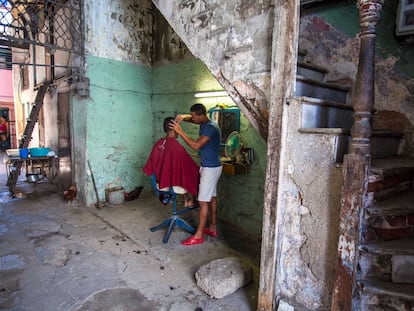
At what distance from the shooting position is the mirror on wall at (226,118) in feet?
12.4

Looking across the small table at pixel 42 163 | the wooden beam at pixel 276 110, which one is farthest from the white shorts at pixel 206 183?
the small table at pixel 42 163

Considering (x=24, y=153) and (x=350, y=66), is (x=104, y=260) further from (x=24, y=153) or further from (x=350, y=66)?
(x=24, y=153)

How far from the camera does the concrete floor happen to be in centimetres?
231

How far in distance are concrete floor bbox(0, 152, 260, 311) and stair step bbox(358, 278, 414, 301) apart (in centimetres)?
95

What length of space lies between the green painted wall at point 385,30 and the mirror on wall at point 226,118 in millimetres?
1533

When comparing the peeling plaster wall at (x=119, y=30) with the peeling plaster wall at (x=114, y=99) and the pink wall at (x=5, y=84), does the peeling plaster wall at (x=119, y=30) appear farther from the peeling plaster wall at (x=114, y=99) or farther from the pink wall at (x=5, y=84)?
the pink wall at (x=5, y=84)

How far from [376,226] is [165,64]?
4.22 metres

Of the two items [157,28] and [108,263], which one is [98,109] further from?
[108,263]

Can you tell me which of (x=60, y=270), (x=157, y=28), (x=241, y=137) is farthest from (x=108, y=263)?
(x=157, y=28)

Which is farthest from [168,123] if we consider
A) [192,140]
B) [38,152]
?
[38,152]

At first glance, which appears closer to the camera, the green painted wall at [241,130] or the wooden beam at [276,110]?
the wooden beam at [276,110]

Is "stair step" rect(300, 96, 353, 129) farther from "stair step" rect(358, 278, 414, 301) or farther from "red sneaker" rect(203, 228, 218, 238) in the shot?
"red sneaker" rect(203, 228, 218, 238)

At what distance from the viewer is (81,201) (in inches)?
190

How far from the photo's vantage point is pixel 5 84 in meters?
13.9
